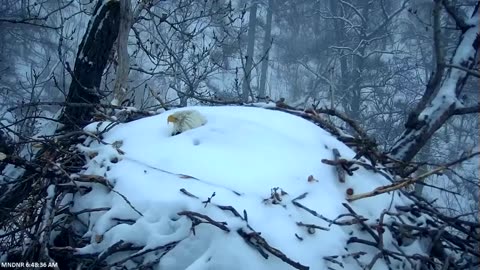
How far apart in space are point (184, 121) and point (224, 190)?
51cm

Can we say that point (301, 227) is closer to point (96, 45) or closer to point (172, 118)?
point (172, 118)

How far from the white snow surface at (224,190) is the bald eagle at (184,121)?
0.12 feet

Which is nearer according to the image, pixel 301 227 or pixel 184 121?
pixel 301 227

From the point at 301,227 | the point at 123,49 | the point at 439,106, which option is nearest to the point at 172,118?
the point at 301,227

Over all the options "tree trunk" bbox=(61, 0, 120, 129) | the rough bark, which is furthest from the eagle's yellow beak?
"tree trunk" bbox=(61, 0, 120, 129)

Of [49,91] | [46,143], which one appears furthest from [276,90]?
[46,143]

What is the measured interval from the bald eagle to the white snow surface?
1.5 inches

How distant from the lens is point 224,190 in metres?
1.60

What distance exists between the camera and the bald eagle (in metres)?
1.98

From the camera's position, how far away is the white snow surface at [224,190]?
4.79 ft

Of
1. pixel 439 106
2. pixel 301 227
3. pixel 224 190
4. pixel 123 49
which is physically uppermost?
pixel 123 49

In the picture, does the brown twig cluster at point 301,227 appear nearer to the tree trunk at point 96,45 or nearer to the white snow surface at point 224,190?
the white snow surface at point 224,190

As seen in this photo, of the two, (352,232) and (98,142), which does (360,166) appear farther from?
(98,142)

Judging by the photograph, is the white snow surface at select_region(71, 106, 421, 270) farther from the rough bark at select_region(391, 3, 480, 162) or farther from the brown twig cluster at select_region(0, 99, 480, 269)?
the rough bark at select_region(391, 3, 480, 162)
